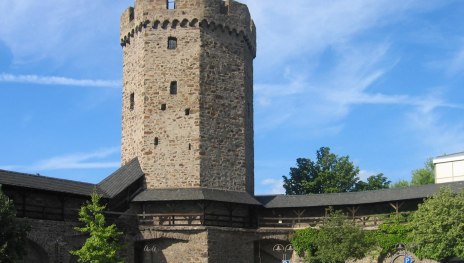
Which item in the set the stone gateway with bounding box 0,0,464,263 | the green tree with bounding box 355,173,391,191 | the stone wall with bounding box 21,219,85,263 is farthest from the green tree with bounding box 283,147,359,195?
the stone wall with bounding box 21,219,85,263

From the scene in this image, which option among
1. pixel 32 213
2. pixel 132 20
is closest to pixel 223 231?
pixel 32 213

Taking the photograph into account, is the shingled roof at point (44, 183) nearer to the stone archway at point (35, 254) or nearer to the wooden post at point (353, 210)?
the stone archway at point (35, 254)

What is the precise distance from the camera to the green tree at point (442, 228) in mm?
30219

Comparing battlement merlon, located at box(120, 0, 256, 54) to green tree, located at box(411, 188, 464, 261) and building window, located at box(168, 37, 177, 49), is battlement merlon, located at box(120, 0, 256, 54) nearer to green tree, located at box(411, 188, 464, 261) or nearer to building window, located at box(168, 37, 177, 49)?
building window, located at box(168, 37, 177, 49)

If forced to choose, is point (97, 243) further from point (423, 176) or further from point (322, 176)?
point (423, 176)

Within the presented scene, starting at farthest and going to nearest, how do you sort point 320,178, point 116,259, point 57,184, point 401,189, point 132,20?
point 320,178 < point 132,20 < point 401,189 < point 57,184 < point 116,259

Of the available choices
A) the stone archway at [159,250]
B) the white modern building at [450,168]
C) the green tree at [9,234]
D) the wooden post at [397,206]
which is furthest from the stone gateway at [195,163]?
the white modern building at [450,168]

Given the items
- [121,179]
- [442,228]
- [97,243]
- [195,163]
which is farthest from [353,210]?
[97,243]

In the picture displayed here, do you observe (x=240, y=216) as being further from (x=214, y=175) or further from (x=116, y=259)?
(x=116, y=259)

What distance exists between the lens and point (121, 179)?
3572 centimetres

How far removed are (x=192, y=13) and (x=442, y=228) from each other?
55.0 ft

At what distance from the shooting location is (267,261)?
121 ft

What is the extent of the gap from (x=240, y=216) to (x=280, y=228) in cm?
215

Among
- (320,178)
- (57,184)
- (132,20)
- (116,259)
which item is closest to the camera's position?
(116,259)
